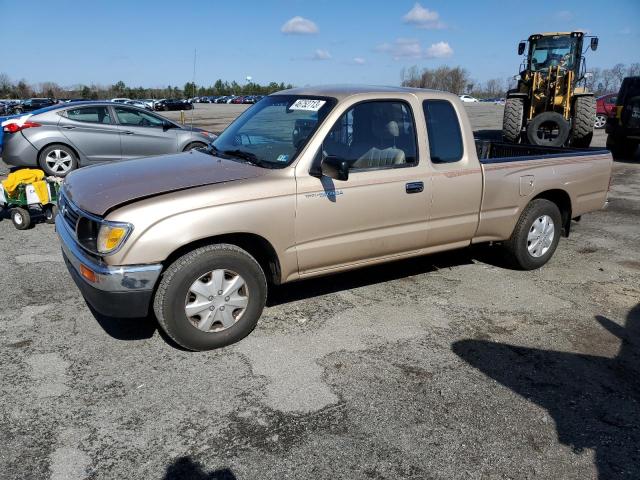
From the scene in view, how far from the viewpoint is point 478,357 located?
3.73 m

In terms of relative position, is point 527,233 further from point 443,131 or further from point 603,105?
point 603,105

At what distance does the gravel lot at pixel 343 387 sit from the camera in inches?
105

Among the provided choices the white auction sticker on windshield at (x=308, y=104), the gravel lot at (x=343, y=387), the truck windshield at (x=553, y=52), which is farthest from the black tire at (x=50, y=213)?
the truck windshield at (x=553, y=52)

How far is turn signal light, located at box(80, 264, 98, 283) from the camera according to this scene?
336cm

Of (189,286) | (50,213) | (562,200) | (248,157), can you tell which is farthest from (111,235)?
(562,200)

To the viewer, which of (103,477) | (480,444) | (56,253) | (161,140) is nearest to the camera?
(103,477)

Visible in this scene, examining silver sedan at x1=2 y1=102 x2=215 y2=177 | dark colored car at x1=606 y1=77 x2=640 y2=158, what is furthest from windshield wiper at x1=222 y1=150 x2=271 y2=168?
dark colored car at x1=606 y1=77 x2=640 y2=158

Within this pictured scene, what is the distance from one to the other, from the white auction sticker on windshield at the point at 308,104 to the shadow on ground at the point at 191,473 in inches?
107

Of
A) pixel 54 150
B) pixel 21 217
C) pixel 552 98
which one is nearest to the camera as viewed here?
pixel 21 217

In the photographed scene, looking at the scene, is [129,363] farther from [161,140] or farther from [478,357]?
[161,140]

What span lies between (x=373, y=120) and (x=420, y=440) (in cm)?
256

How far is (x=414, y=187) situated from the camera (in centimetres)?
435

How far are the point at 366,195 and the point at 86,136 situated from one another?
788 cm

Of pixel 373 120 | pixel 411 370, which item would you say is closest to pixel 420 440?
pixel 411 370
